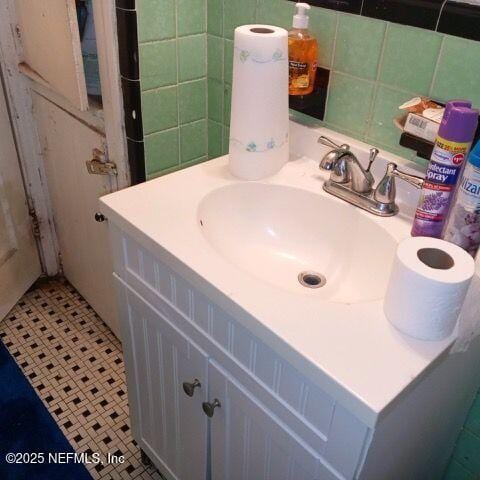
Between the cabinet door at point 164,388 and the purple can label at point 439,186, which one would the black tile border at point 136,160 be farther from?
the purple can label at point 439,186

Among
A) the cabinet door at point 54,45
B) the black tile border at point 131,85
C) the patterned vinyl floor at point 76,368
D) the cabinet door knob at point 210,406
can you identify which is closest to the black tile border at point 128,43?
the black tile border at point 131,85

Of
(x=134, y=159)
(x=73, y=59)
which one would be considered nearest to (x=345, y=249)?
(x=134, y=159)

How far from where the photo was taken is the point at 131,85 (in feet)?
3.69

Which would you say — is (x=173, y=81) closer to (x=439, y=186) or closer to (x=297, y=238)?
(x=297, y=238)

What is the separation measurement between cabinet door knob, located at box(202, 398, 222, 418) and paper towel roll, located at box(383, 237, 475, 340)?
385 mm

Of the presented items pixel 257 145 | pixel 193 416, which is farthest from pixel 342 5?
pixel 193 416

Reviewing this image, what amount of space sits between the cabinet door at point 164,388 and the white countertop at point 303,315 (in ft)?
0.62

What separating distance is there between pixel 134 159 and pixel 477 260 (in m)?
0.80

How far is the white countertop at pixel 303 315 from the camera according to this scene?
64cm

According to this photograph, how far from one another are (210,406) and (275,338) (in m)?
0.32

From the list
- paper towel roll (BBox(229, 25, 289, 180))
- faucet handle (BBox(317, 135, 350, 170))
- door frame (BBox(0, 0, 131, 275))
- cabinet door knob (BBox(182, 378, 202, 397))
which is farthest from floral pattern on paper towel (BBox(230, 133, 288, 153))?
cabinet door knob (BBox(182, 378, 202, 397))

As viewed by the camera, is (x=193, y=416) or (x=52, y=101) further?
(x=52, y=101)

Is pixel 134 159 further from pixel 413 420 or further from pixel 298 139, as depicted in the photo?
pixel 413 420

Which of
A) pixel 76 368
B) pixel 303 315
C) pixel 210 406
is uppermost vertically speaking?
pixel 303 315
